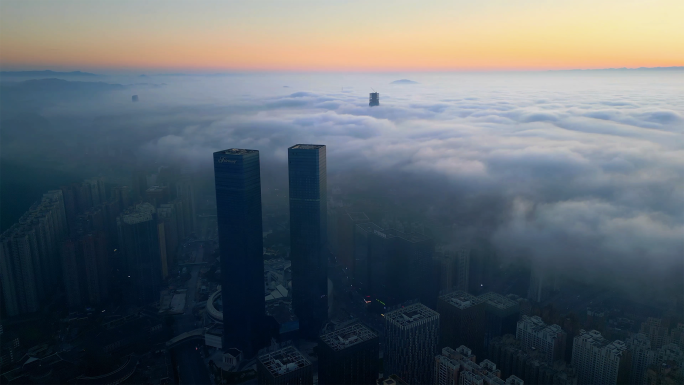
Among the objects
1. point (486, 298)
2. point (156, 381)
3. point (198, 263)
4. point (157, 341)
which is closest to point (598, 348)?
point (486, 298)

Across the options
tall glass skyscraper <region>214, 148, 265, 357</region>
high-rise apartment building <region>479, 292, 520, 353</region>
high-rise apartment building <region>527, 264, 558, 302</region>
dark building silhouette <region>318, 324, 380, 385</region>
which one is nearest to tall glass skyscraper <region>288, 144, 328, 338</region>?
tall glass skyscraper <region>214, 148, 265, 357</region>

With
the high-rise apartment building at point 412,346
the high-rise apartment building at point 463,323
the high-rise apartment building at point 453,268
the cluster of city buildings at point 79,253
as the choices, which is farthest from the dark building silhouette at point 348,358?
the cluster of city buildings at point 79,253

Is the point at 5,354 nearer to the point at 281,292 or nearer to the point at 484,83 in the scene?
the point at 281,292

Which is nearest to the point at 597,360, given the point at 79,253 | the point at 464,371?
the point at 464,371

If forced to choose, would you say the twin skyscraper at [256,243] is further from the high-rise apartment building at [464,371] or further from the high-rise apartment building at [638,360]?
the high-rise apartment building at [638,360]

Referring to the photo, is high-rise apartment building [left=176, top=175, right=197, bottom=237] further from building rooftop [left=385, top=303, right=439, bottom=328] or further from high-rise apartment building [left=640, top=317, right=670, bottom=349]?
high-rise apartment building [left=640, top=317, right=670, bottom=349]
